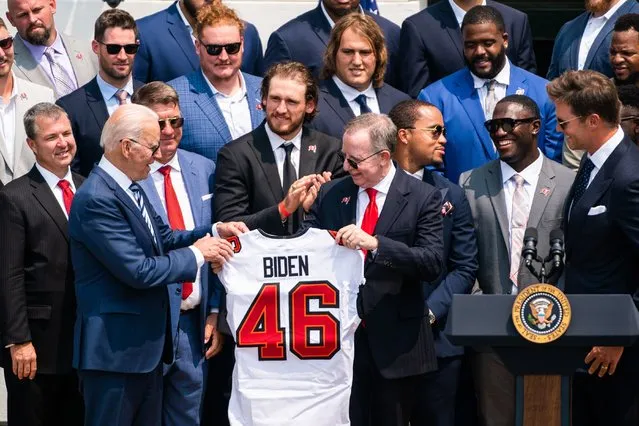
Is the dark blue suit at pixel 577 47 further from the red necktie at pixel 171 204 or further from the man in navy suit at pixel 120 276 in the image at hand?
the man in navy suit at pixel 120 276

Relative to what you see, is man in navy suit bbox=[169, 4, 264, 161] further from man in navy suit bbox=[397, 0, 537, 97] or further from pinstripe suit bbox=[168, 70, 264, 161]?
man in navy suit bbox=[397, 0, 537, 97]

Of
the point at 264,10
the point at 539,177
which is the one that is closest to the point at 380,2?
the point at 264,10

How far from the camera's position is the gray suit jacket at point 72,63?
898 cm

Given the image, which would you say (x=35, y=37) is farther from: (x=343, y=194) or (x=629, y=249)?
(x=629, y=249)

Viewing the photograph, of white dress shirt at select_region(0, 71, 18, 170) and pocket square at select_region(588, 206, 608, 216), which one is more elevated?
white dress shirt at select_region(0, 71, 18, 170)

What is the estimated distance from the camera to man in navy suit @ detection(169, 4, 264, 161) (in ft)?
27.2

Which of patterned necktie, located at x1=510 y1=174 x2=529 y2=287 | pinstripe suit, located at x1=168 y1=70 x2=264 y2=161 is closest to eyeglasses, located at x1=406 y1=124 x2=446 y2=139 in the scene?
patterned necktie, located at x1=510 y1=174 x2=529 y2=287

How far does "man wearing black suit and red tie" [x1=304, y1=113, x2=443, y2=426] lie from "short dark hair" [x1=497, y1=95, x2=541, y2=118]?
102cm

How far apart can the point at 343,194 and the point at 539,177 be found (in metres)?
1.30

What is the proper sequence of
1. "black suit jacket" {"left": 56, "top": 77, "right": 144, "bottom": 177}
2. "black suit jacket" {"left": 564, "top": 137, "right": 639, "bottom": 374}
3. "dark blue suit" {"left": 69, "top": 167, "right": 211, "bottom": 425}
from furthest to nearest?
"black suit jacket" {"left": 56, "top": 77, "right": 144, "bottom": 177} < "black suit jacket" {"left": 564, "top": 137, "right": 639, "bottom": 374} < "dark blue suit" {"left": 69, "top": 167, "right": 211, "bottom": 425}

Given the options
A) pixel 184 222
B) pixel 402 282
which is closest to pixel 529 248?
pixel 402 282

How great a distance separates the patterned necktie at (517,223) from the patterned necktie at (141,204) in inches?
83.3

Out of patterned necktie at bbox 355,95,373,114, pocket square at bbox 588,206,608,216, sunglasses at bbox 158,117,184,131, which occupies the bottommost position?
pocket square at bbox 588,206,608,216

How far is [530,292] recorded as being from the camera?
6191 millimetres
